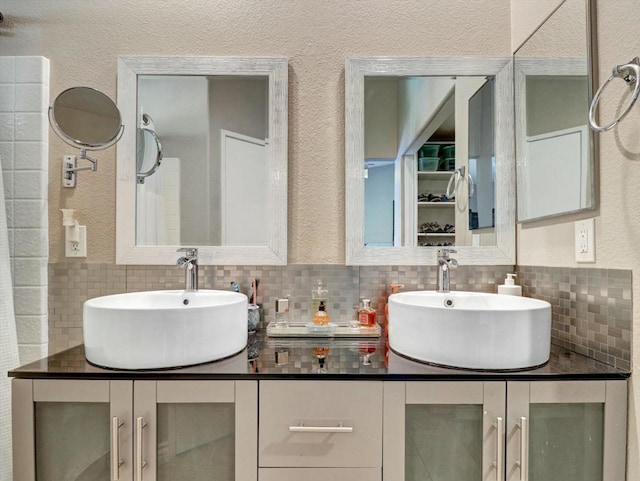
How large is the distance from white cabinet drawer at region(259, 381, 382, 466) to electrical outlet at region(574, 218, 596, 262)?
0.70 metres

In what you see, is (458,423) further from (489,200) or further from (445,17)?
(445,17)

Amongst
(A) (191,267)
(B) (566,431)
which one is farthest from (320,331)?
(B) (566,431)

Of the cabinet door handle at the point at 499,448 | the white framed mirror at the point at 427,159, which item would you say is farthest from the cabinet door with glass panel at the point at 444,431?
the white framed mirror at the point at 427,159

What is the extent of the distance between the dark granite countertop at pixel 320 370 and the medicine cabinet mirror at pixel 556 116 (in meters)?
0.45

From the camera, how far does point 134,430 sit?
0.95m

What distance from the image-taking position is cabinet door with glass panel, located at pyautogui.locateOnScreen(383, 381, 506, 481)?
937mm

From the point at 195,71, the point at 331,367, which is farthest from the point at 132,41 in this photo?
the point at 331,367

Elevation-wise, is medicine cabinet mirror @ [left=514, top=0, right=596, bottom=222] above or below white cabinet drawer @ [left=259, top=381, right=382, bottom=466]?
above

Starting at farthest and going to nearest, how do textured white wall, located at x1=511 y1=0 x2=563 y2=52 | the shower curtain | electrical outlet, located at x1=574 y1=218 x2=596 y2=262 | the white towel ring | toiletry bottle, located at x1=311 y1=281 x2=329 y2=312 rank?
toiletry bottle, located at x1=311 y1=281 x2=329 y2=312 → textured white wall, located at x1=511 y1=0 x2=563 y2=52 → the shower curtain → electrical outlet, located at x1=574 y1=218 x2=596 y2=262 → the white towel ring

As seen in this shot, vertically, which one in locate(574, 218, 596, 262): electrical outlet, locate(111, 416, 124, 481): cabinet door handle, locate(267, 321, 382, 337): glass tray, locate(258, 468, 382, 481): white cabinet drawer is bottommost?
locate(258, 468, 382, 481): white cabinet drawer

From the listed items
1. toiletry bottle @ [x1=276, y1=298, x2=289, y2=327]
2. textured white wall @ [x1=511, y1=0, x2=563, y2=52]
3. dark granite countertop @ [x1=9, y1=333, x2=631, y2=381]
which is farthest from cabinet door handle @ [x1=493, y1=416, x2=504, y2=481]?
textured white wall @ [x1=511, y1=0, x2=563, y2=52]

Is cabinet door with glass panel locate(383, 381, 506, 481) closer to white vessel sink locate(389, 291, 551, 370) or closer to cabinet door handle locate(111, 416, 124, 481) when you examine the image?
white vessel sink locate(389, 291, 551, 370)

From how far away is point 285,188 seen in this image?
4.69ft

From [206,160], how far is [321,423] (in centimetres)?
102
